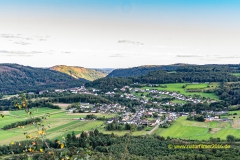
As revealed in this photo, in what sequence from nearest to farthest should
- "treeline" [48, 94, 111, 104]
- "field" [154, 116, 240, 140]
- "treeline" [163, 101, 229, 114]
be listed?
"field" [154, 116, 240, 140]
"treeline" [163, 101, 229, 114]
"treeline" [48, 94, 111, 104]

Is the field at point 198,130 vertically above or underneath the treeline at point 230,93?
underneath

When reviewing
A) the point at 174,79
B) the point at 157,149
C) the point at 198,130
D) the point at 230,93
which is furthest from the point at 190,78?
the point at 157,149

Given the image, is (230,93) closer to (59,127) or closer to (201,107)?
(201,107)

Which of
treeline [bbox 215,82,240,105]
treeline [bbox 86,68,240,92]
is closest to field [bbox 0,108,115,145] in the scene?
treeline [bbox 215,82,240,105]

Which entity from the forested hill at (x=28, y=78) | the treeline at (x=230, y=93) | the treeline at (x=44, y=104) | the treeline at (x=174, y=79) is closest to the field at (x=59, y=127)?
the treeline at (x=44, y=104)

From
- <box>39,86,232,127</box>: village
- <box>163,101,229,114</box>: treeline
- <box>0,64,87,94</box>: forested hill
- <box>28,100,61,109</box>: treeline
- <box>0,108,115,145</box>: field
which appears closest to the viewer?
<box>0,108,115,145</box>: field

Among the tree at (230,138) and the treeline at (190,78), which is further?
the treeline at (190,78)

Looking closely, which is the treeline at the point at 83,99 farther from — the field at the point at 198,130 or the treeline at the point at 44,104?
the field at the point at 198,130

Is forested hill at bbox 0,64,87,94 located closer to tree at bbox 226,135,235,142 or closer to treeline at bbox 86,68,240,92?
treeline at bbox 86,68,240,92

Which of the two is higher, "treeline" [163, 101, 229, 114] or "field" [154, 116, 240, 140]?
"treeline" [163, 101, 229, 114]

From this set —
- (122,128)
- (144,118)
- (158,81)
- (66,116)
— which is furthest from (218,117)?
(158,81)
